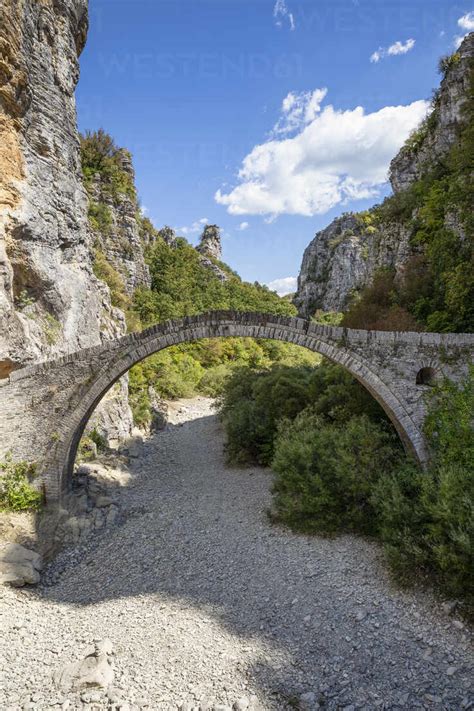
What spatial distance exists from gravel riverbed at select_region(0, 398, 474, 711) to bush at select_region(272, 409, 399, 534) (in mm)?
484

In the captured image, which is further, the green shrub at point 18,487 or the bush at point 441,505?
the green shrub at point 18,487

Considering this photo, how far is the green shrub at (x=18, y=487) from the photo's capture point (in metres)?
9.25

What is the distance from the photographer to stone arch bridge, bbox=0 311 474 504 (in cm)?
907

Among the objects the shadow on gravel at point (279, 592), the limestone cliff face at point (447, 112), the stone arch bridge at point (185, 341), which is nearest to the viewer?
the shadow on gravel at point (279, 592)

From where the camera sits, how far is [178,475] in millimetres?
14633

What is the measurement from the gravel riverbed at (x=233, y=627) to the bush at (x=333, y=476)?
1.59ft

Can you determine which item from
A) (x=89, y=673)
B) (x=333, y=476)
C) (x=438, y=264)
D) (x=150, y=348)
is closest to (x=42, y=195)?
(x=150, y=348)

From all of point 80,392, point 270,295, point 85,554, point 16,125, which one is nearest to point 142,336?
point 80,392

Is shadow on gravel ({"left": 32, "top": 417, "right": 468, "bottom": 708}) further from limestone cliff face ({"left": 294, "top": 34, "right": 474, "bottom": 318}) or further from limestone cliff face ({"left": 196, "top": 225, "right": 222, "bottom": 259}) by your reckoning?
limestone cliff face ({"left": 196, "top": 225, "right": 222, "bottom": 259})

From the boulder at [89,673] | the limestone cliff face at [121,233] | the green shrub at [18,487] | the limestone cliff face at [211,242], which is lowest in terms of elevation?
the boulder at [89,673]

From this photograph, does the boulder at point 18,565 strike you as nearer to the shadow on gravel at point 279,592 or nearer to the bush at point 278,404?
the shadow on gravel at point 279,592

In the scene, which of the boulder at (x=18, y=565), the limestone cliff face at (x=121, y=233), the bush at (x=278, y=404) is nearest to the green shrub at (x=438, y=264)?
the bush at (x=278, y=404)

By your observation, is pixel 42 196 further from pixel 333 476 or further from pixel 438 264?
pixel 438 264

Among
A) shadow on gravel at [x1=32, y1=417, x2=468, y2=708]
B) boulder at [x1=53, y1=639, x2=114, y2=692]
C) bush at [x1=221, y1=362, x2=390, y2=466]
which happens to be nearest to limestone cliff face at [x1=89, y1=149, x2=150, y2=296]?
bush at [x1=221, y1=362, x2=390, y2=466]
